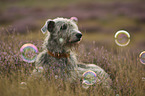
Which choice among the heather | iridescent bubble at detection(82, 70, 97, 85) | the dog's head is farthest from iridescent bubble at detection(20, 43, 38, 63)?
iridescent bubble at detection(82, 70, 97, 85)

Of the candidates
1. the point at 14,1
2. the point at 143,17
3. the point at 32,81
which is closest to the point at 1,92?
the point at 32,81

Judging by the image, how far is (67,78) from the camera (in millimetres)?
4422

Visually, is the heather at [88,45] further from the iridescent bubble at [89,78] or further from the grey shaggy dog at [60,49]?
the grey shaggy dog at [60,49]

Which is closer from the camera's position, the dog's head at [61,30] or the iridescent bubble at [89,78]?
the iridescent bubble at [89,78]

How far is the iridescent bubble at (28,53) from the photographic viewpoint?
4645mm

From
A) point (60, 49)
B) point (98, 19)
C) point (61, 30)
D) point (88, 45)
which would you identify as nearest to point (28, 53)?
point (60, 49)

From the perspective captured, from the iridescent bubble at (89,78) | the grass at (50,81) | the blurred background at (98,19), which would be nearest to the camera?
the grass at (50,81)

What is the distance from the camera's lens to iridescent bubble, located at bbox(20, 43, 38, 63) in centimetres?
464

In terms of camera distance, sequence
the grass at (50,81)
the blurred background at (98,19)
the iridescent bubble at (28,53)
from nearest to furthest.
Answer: the grass at (50,81), the iridescent bubble at (28,53), the blurred background at (98,19)

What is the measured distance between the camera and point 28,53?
4.74 m

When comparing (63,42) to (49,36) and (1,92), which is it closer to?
(49,36)

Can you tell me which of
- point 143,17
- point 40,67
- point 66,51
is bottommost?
point 40,67

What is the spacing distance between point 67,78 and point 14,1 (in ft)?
127

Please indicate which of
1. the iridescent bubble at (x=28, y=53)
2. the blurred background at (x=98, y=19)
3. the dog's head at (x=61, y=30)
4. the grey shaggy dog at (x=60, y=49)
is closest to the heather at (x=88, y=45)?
the blurred background at (x=98, y=19)
